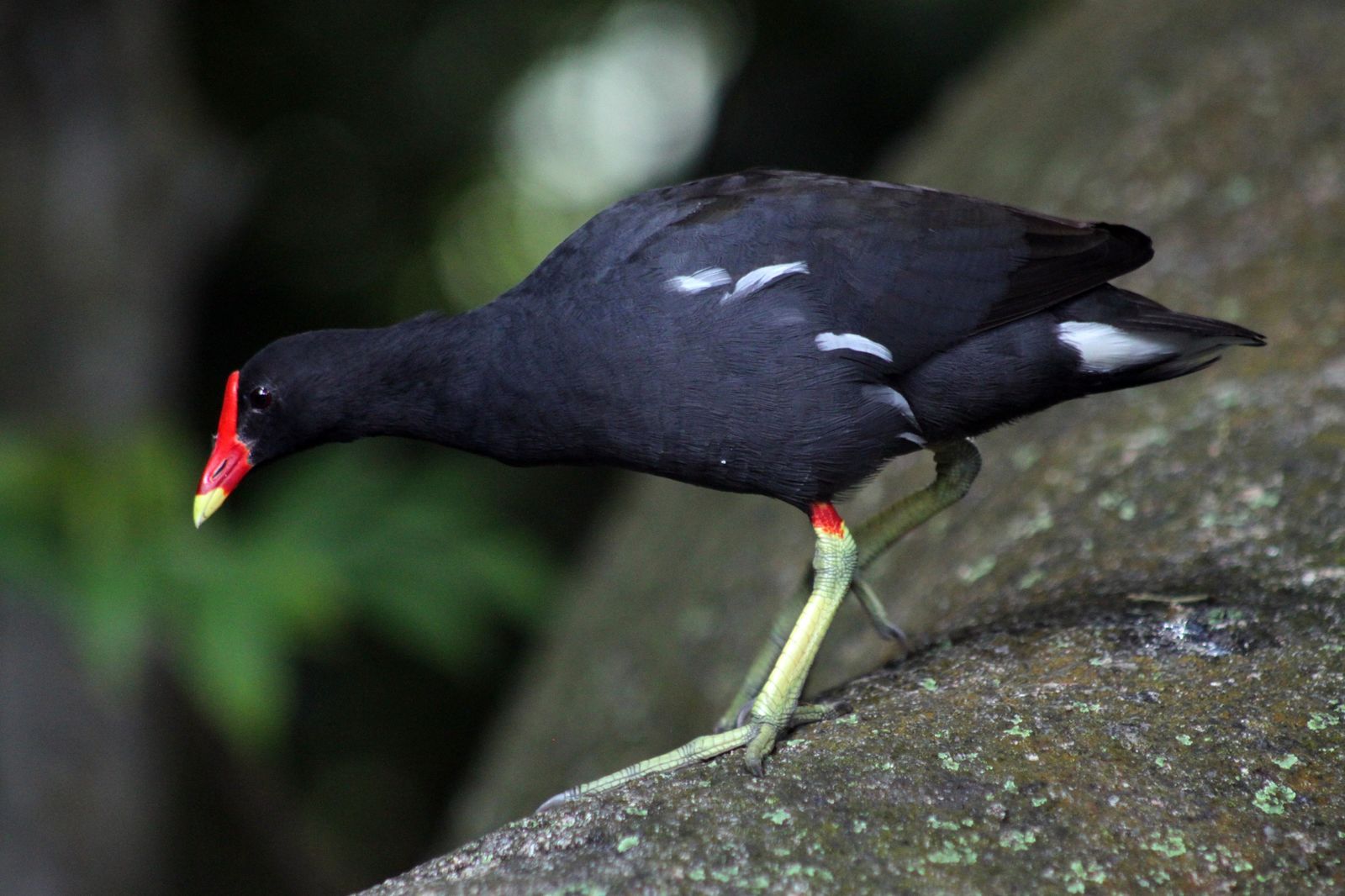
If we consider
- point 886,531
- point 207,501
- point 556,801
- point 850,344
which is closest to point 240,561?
point 207,501

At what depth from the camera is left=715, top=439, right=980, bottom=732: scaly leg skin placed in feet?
9.88

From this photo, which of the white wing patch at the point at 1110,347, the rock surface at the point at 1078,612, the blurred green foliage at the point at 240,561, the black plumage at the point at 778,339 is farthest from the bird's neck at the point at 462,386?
the blurred green foliage at the point at 240,561

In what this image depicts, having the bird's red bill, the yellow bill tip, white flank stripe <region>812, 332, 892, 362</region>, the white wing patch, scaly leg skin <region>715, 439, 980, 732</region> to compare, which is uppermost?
white flank stripe <region>812, 332, 892, 362</region>

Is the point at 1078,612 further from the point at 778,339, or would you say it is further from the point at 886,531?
the point at 778,339

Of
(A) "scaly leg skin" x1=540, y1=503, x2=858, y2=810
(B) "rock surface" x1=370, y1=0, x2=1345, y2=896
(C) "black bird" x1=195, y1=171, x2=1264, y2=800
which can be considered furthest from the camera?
(C) "black bird" x1=195, y1=171, x2=1264, y2=800

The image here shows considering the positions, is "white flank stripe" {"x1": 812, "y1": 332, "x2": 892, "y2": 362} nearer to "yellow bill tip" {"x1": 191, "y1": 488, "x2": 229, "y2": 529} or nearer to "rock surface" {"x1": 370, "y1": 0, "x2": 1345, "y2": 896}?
"rock surface" {"x1": 370, "y1": 0, "x2": 1345, "y2": 896}

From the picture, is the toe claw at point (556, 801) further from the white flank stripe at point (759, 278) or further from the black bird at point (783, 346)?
the white flank stripe at point (759, 278)

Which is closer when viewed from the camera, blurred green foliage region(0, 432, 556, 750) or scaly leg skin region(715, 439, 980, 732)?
scaly leg skin region(715, 439, 980, 732)

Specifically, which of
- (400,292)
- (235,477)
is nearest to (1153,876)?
(235,477)

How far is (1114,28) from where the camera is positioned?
216 inches

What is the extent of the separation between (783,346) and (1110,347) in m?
0.72

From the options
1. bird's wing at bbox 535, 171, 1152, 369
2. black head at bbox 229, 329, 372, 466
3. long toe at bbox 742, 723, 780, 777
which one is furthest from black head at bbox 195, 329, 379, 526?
long toe at bbox 742, 723, 780, 777

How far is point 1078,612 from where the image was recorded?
8.87 ft

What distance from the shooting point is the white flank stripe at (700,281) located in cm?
269
